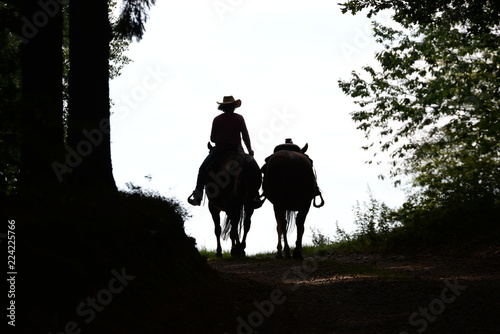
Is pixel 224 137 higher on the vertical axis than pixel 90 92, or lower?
higher

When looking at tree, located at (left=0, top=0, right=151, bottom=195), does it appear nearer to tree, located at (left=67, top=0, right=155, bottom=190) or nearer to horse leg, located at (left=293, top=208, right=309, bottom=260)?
tree, located at (left=67, top=0, right=155, bottom=190)

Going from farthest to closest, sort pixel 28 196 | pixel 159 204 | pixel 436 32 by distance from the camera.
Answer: pixel 436 32 < pixel 159 204 < pixel 28 196

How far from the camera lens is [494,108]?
53.7 feet

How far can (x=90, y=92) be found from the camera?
8164mm

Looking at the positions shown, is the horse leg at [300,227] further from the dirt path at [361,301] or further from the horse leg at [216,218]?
the horse leg at [216,218]

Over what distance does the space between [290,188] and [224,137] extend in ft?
7.03

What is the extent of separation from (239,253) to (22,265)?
9.84 metres

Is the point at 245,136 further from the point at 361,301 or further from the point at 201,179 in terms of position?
the point at 361,301

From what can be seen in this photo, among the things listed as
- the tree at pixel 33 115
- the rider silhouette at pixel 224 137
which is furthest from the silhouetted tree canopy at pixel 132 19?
the rider silhouette at pixel 224 137

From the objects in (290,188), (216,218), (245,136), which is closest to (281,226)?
(290,188)

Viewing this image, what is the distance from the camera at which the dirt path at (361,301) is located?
6.62 m

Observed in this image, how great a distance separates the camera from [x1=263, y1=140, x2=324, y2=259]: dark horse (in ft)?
42.7

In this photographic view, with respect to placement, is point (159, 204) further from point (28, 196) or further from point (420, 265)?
point (420, 265)

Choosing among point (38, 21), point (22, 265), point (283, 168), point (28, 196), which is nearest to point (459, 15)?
point (283, 168)
